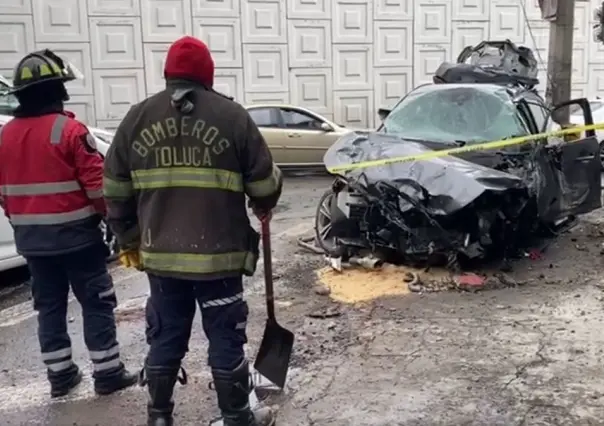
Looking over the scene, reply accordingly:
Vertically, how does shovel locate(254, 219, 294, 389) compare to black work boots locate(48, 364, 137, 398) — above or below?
above

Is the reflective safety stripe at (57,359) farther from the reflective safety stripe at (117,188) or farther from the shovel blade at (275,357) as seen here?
the reflective safety stripe at (117,188)

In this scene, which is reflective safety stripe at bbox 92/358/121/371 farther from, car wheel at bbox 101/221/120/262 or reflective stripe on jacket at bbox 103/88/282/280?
reflective stripe on jacket at bbox 103/88/282/280

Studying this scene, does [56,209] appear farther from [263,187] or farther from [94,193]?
[263,187]

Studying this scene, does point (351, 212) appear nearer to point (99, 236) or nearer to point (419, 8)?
point (99, 236)

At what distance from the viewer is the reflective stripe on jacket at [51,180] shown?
13.2 ft

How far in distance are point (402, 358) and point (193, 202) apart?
2.01m

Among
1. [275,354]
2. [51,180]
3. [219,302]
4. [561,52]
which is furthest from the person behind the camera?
[561,52]

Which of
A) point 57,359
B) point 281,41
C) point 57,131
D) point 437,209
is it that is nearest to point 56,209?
point 57,131

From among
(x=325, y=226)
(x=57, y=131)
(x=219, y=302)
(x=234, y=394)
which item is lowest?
(x=325, y=226)

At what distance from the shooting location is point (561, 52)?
11859mm

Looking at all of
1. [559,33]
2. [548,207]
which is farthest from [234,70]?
[548,207]

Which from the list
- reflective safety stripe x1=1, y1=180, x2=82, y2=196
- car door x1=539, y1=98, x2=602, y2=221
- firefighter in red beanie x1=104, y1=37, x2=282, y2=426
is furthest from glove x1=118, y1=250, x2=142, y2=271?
car door x1=539, y1=98, x2=602, y2=221

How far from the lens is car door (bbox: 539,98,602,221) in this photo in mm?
7367

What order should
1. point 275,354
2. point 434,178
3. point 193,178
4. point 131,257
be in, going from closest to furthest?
point 193,178 → point 131,257 → point 275,354 → point 434,178
